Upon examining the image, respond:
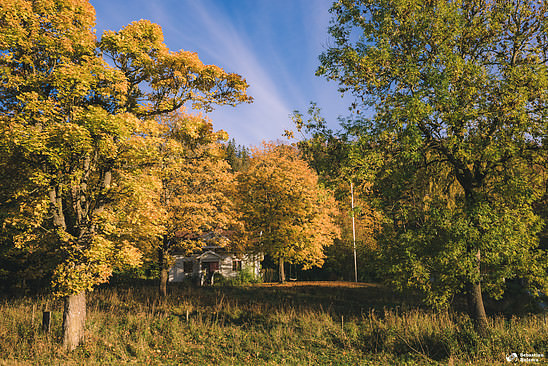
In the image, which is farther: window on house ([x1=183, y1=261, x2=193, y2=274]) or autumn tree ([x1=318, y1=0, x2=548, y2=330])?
window on house ([x1=183, y1=261, x2=193, y2=274])

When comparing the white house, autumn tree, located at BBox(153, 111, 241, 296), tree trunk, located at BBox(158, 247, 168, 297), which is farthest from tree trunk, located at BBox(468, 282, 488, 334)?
the white house

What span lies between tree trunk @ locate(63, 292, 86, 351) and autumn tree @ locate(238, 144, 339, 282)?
14968mm

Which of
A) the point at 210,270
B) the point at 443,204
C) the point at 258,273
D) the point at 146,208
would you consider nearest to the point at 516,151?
the point at 443,204

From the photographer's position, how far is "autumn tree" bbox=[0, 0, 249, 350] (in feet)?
30.2

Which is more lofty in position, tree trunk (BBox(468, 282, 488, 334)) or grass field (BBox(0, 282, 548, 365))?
tree trunk (BBox(468, 282, 488, 334))

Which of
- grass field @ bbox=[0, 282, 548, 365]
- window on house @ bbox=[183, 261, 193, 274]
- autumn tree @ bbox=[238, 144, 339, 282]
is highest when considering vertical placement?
autumn tree @ bbox=[238, 144, 339, 282]

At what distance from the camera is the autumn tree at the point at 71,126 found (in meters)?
9.20

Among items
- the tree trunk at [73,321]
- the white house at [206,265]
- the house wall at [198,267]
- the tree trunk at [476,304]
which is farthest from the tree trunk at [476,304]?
the house wall at [198,267]

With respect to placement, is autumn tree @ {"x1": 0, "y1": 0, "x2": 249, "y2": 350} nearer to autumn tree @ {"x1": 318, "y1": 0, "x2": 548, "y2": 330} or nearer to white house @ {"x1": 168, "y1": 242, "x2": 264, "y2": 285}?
autumn tree @ {"x1": 318, "y1": 0, "x2": 548, "y2": 330}

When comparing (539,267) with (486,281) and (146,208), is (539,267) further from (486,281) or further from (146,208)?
(146,208)

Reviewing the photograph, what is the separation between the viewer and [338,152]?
38.5 feet

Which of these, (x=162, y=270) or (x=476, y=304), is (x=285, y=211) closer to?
(x=162, y=270)

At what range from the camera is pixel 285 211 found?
25.0 metres

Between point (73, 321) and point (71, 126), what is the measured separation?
648cm
